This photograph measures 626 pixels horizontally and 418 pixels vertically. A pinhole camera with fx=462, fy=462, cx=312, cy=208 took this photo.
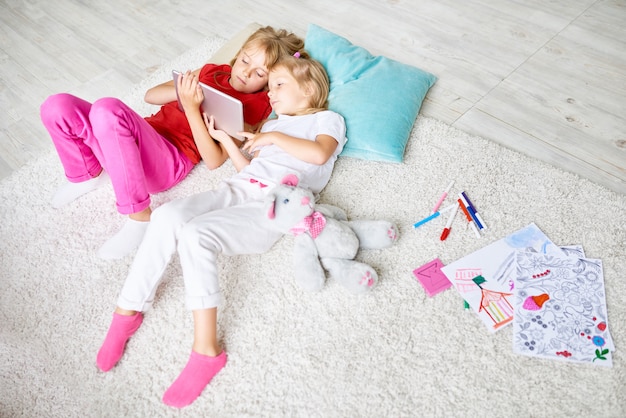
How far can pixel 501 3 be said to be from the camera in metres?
2.15

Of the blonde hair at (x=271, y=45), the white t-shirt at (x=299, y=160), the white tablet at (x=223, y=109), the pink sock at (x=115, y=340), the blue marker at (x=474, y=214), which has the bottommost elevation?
the pink sock at (x=115, y=340)

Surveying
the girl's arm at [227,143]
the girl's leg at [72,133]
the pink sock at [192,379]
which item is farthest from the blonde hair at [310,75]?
the pink sock at [192,379]

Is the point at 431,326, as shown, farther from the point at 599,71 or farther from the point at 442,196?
the point at 599,71

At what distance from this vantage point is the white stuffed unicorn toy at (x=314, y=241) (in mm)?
1196

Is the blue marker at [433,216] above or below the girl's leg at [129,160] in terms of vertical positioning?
below

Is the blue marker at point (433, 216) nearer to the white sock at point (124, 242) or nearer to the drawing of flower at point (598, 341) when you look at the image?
the drawing of flower at point (598, 341)

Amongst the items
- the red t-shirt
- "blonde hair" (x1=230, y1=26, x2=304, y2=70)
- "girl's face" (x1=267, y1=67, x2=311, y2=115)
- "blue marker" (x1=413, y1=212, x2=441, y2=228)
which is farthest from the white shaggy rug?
"blonde hair" (x1=230, y1=26, x2=304, y2=70)

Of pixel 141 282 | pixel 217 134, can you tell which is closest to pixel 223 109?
pixel 217 134

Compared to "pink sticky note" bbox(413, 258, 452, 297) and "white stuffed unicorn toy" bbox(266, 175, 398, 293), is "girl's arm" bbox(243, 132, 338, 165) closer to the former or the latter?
"white stuffed unicorn toy" bbox(266, 175, 398, 293)

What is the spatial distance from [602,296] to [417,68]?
39.6 inches

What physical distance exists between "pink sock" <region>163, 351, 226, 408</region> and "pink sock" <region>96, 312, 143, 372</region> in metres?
0.17

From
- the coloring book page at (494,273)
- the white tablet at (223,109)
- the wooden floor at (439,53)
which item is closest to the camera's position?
the coloring book page at (494,273)

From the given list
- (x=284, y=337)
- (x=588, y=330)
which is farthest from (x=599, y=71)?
(x=284, y=337)

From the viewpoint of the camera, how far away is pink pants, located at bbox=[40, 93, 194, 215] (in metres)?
1.25
